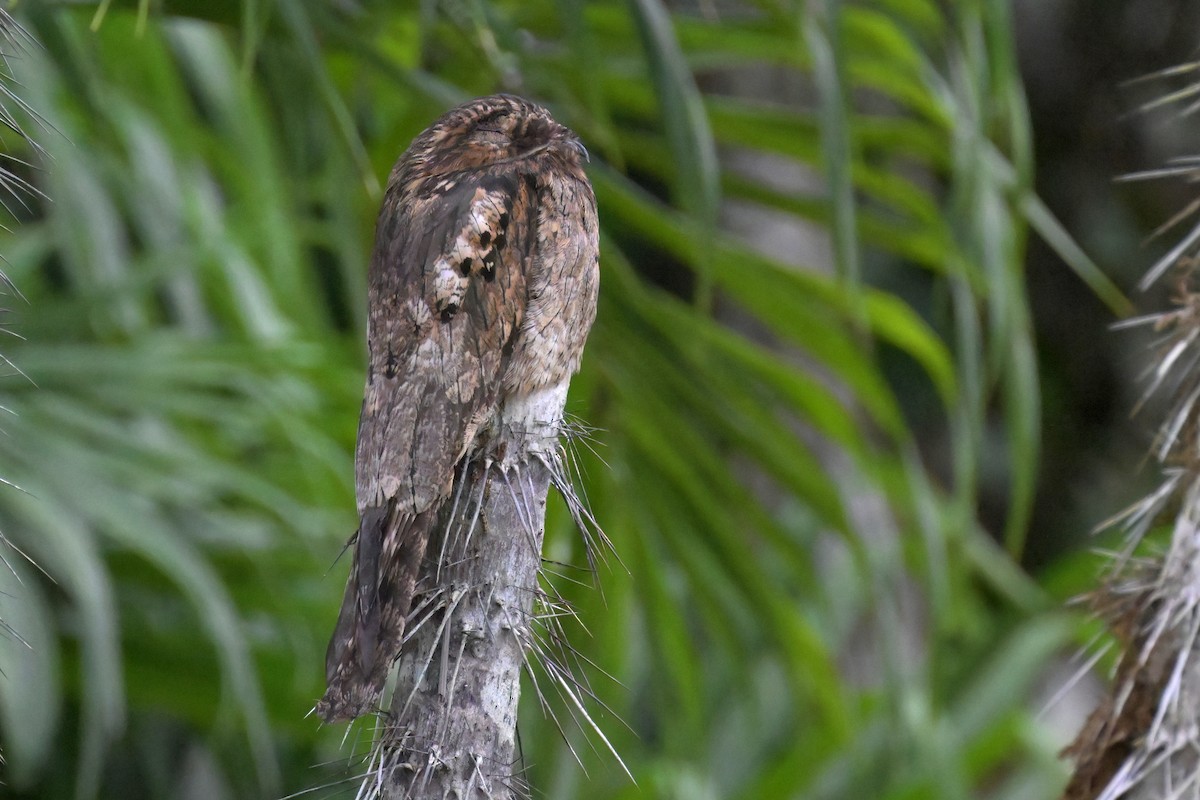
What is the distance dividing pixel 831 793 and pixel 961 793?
84 centimetres

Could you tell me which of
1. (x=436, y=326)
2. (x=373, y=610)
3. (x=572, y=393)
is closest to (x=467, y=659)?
(x=373, y=610)

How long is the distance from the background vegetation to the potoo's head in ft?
1.27

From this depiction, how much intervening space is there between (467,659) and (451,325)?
16 centimetres

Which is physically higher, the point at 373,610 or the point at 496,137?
the point at 496,137

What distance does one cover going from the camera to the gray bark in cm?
60

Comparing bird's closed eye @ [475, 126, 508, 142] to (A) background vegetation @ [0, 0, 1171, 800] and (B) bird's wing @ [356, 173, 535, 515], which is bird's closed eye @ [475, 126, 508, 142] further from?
(A) background vegetation @ [0, 0, 1171, 800]

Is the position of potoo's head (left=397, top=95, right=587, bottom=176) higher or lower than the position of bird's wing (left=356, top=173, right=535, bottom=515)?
higher

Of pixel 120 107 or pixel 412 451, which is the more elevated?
pixel 120 107

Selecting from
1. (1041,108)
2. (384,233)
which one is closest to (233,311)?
(384,233)

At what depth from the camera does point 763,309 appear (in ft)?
6.88

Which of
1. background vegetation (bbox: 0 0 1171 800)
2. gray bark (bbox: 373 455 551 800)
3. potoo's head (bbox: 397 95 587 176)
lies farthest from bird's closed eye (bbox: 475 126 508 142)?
background vegetation (bbox: 0 0 1171 800)

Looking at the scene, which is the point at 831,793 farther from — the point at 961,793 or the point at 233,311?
the point at 233,311

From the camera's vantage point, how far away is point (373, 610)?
1.91ft

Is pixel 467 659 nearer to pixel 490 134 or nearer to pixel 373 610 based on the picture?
pixel 373 610
